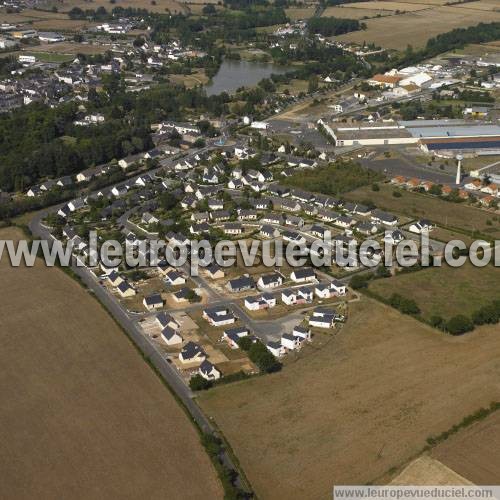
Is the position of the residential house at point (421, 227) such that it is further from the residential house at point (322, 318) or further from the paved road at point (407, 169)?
the residential house at point (322, 318)

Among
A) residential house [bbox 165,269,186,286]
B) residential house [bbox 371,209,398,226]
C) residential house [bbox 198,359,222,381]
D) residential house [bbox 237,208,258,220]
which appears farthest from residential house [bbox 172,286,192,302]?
residential house [bbox 371,209,398,226]

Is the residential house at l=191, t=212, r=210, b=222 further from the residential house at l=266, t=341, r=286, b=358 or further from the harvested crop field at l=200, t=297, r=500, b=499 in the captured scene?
the residential house at l=266, t=341, r=286, b=358

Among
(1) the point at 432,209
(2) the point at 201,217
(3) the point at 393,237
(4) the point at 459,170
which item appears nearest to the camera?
(3) the point at 393,237

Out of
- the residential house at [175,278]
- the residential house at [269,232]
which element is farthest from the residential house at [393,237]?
the residential house at [175,278]

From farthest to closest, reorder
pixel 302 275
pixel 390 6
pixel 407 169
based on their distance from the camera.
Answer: pixel 390 6
pixel 407 169
pixel 302 275

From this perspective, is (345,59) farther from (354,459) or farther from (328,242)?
(354,459)

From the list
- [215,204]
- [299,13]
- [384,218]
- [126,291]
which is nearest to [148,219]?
[215,204]

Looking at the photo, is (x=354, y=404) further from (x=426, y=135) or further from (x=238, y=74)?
(x=238, y=74)
